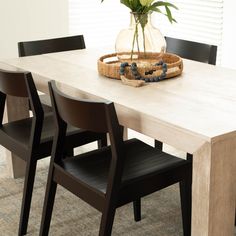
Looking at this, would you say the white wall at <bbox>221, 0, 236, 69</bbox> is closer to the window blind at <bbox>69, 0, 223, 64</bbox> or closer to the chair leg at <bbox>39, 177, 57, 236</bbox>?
the window blind at <bbox>69, 0, 223, 64</bbox>

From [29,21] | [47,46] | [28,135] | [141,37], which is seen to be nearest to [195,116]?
[141,37]

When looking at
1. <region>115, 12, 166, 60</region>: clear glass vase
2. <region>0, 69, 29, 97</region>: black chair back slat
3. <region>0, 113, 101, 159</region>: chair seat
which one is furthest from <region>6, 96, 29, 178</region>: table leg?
<region>115, 12, 166, 60</region>: clear glass vase

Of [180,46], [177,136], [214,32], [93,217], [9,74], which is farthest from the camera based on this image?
[214,32]

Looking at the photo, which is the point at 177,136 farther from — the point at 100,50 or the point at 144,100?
the point at 100,50

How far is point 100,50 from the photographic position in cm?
310

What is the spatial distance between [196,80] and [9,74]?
0.84 metres

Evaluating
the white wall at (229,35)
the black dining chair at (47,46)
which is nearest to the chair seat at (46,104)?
the black dining chair at (47,46)

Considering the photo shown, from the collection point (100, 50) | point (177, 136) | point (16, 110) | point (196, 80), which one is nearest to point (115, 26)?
point (100, 50)

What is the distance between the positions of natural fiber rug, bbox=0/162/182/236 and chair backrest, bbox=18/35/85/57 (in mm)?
823

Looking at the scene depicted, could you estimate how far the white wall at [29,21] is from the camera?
410 cm

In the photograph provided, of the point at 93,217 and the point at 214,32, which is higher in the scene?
the point at 214,32

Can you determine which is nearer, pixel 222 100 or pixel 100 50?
pixel 222 100

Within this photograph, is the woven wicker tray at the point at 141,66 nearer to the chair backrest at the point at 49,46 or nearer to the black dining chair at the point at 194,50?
the black dining chair at the point at 194,50

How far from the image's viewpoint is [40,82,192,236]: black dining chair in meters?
1.83
